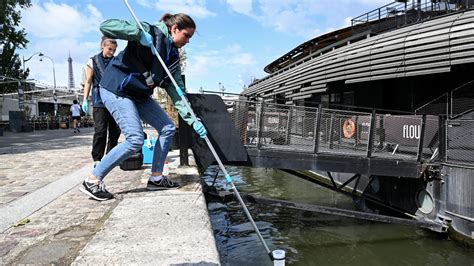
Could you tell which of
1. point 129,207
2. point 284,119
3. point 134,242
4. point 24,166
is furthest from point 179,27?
point 24,166

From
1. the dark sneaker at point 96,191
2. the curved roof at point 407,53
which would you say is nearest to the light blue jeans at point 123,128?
the dark sneaker at point 96,191

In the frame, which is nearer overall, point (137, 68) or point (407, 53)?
point (137, 68)

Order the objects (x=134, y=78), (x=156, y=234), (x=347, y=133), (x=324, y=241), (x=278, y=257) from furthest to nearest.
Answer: (x=347, y=133)
(x=324, y=241)
(x=134, y=78)
(x=156, y=234)
(x=278, y=257)

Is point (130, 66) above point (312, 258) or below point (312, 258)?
above

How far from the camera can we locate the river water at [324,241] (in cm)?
728

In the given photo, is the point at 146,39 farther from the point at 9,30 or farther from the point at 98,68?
the point at 9,30

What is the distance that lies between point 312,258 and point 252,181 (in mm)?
7576

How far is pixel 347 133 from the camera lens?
9.08 metres

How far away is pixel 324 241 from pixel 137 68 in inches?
216

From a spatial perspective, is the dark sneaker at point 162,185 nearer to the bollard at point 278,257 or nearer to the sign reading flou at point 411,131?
the bollard at point 278,257

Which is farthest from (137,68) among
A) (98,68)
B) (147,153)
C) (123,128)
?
(147,153)

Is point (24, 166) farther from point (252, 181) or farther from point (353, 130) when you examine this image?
point (252, 181)

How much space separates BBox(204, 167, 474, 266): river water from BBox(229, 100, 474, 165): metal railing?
1606mm

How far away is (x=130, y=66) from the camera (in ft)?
14.1
